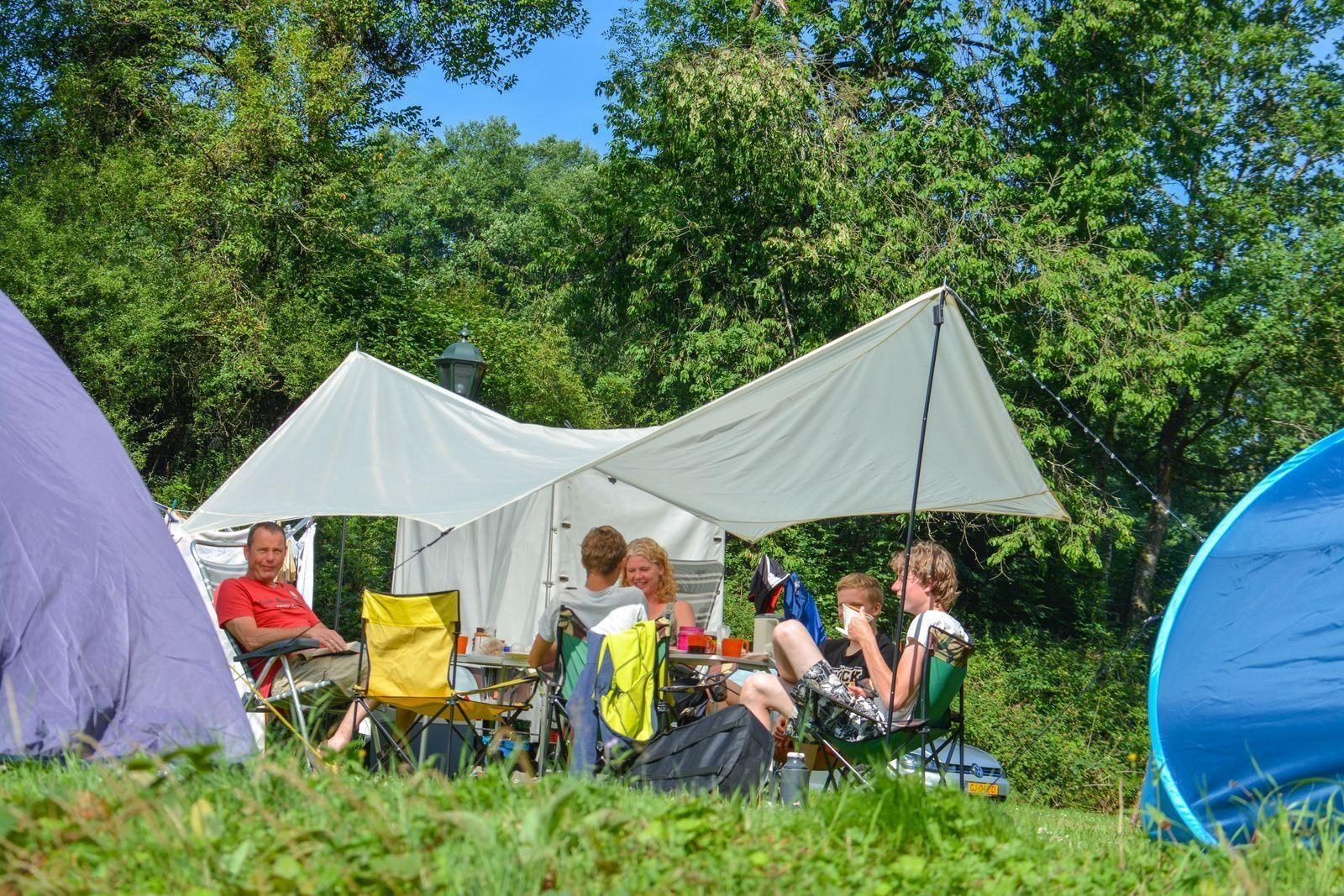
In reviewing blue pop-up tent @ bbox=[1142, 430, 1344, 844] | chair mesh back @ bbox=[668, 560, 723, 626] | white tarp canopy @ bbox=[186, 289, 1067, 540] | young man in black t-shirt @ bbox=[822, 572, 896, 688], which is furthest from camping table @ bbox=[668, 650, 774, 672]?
chair mesh back @ bbox=[668, 560, 723, 626]

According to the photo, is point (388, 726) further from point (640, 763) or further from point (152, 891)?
point (152, 891)

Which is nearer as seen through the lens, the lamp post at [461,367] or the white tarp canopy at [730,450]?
the white tarp canopy at [730,450]

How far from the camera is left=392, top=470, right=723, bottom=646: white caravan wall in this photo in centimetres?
960

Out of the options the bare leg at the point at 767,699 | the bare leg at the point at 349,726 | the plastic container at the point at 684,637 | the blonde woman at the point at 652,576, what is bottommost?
the bare leg at the point at 349,726

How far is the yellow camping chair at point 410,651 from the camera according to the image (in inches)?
213

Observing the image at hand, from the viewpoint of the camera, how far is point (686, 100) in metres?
12.8

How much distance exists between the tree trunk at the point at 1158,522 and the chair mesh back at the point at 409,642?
450 inches

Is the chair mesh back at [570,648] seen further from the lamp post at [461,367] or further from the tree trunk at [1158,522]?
the tree trunk at [1158,522]

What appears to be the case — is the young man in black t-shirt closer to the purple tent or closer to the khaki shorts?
the khaki shorts

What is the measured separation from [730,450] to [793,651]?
0.91m

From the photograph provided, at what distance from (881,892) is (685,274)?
11906 mm

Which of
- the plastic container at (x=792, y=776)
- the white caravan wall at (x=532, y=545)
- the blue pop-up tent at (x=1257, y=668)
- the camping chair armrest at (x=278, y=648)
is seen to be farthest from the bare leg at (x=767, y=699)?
the white caravan wall at (x=532, y=545)

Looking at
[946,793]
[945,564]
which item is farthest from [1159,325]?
[946,793]

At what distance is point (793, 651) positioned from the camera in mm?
5156
